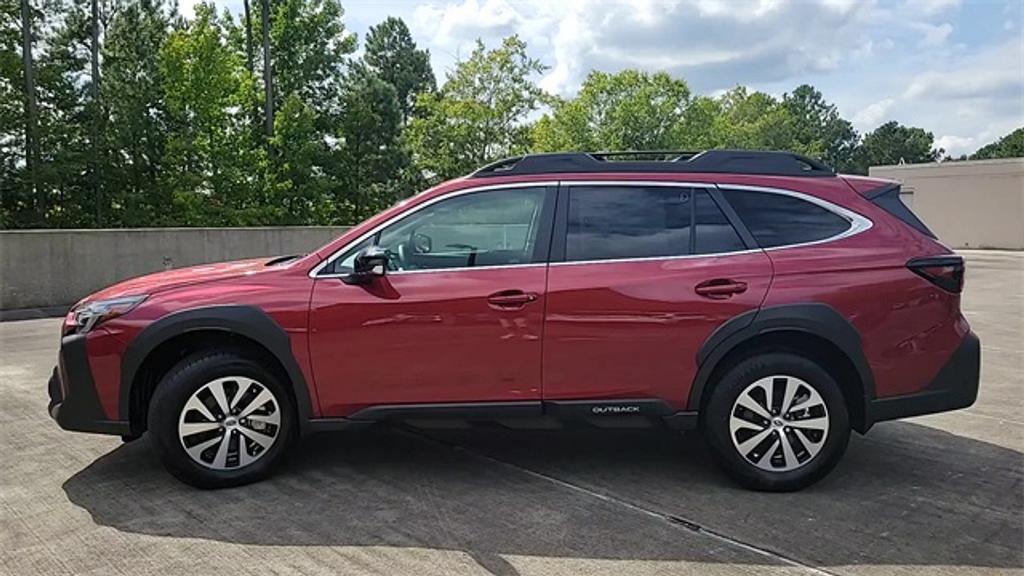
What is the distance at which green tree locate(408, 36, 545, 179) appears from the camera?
35.1 m

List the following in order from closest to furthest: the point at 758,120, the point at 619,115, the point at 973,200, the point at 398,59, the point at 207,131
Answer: the point at 207,131, the point at 973,200, the point at 619,115, the point at 398,59, the point at 758,120

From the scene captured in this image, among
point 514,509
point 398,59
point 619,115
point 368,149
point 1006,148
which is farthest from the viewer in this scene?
point 1006,148

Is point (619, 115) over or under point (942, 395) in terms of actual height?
over

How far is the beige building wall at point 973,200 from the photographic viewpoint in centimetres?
3366

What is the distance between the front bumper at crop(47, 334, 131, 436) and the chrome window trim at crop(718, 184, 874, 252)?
353 centimetres

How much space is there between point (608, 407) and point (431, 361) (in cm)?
97

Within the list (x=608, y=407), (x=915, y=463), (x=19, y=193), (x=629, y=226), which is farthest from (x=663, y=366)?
(x=19, y=193)

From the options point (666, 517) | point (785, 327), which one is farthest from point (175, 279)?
point (785, 327)

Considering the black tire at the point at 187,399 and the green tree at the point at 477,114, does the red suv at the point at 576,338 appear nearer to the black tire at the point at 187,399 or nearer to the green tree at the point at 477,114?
the black tire at the point at 187,399

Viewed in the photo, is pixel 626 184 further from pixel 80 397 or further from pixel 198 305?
pixel 80 397

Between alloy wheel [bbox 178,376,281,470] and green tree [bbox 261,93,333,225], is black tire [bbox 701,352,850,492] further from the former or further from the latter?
green tree [bbox 261,93,333,225]

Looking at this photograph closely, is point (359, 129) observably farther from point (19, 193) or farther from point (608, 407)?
point (608, 407)

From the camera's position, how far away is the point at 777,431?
3902 mm

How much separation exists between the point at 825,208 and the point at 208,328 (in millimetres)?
3374
